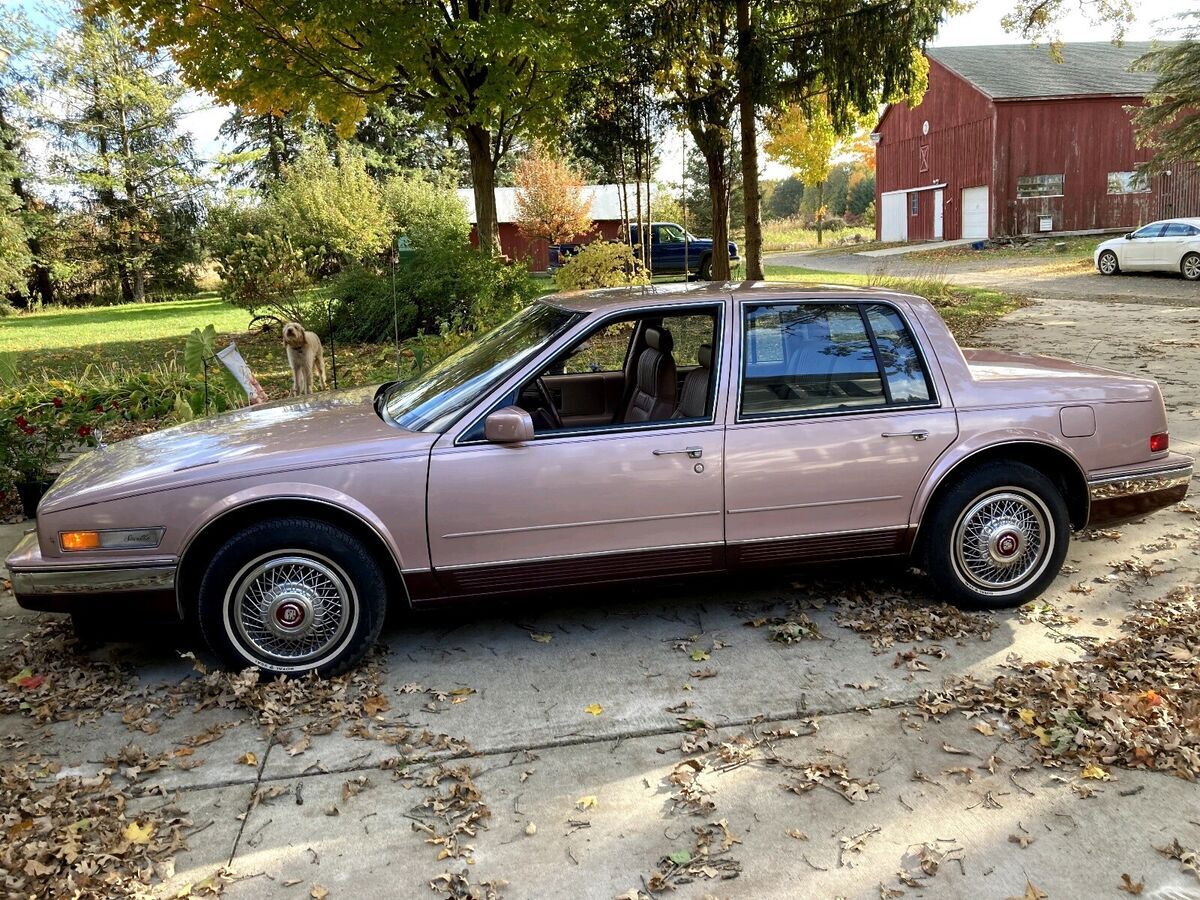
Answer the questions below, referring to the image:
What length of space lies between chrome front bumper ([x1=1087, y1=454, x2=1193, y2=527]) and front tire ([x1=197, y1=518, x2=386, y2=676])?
3.43 m

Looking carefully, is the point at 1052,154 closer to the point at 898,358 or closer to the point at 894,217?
the point at 894,217

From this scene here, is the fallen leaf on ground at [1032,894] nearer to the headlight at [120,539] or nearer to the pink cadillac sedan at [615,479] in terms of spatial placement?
the pink cadillac sedan at [615,479]

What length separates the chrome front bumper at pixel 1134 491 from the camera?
4695mm

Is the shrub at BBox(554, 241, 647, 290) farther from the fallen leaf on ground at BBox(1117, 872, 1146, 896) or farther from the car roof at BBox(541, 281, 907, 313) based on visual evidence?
the fallen leaf on ground at BBox(1117, 872, 1146, 896)

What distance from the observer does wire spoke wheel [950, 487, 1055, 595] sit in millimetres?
4555

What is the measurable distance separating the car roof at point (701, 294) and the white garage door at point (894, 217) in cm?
4013

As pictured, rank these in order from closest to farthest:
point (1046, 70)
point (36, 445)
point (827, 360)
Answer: point (827, 360) → point (36, 445) → point (1046, 70)

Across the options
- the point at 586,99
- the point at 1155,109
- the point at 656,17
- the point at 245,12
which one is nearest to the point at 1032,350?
the point at 656,17

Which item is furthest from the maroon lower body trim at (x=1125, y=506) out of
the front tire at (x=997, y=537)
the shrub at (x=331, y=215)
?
the shrub at (x=331, y=215)

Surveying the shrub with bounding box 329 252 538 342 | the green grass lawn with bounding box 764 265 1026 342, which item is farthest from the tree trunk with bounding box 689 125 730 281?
the shrub with bounding box 329 252 538 342

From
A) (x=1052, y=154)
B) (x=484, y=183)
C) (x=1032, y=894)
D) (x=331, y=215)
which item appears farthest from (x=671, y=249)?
(x=1032, y=894)

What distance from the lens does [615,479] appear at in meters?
4.15

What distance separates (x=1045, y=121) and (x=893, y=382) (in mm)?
35612

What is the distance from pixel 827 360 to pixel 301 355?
20.4 ft
